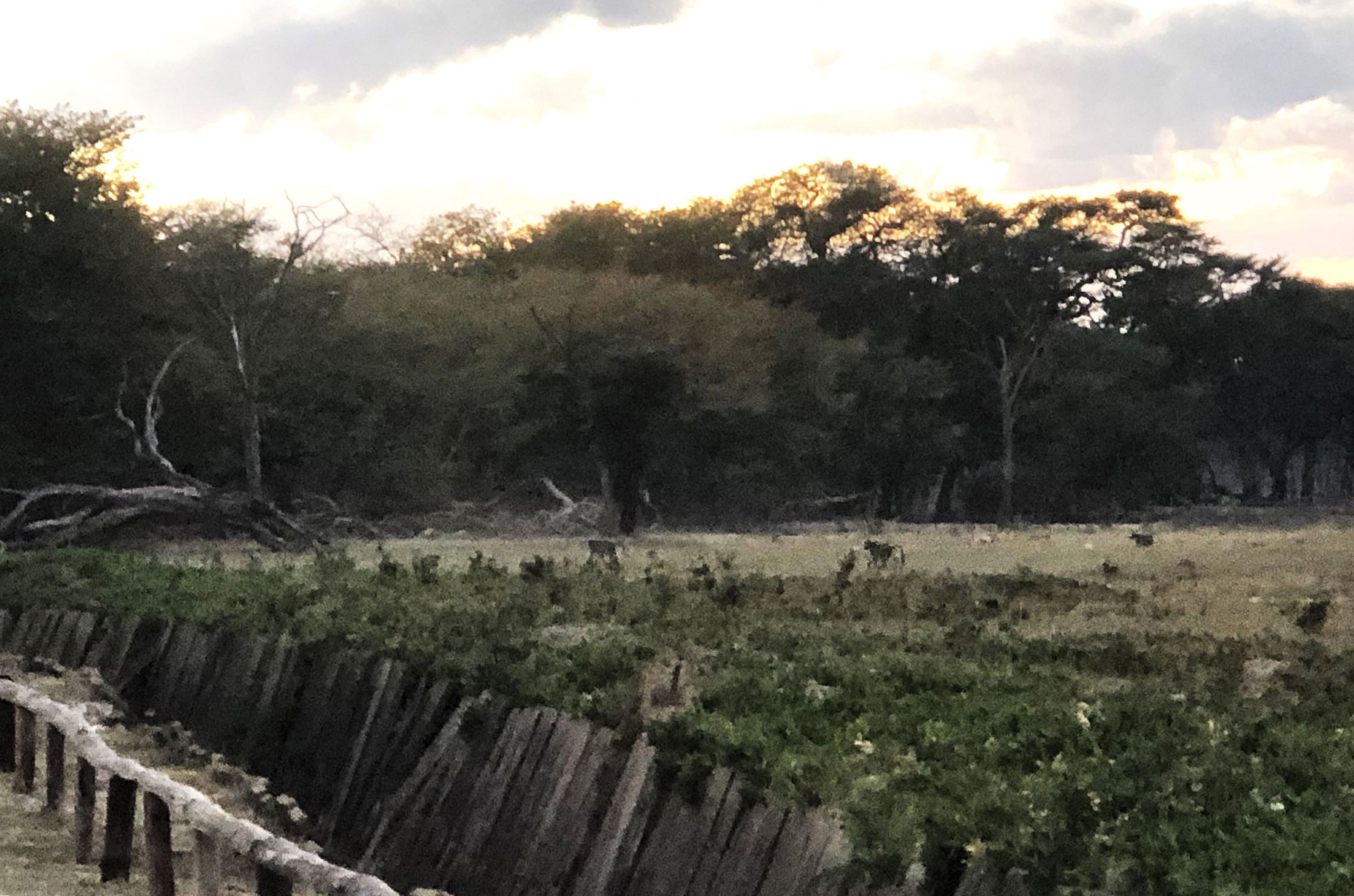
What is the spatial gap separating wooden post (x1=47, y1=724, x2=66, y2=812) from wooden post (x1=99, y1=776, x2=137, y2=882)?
1.23 m

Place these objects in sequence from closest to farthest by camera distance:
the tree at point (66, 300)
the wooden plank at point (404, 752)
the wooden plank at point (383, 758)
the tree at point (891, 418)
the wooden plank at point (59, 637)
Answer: the wooden plank at point (404, 752) → the wooden plank at point (383, 758) → the wooden plank at point (59, 637) → the tree at point (66, 300) → the tree at point (891, 418)

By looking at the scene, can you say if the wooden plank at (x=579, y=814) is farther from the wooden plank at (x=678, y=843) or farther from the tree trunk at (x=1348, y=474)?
the tree trunk at (x=1348, y=474)

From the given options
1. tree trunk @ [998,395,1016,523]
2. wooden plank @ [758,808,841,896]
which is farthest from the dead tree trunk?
wooden plank @ [758,808,841,896]

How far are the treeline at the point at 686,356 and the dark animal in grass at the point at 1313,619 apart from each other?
2097 centimetres

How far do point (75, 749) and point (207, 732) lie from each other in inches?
131

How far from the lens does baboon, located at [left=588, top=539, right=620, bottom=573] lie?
1862 cm

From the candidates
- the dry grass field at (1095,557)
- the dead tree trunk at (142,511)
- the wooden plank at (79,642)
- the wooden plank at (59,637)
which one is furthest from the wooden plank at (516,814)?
the dead tree trunk at (142,511)

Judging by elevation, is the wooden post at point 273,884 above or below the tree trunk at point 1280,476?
below

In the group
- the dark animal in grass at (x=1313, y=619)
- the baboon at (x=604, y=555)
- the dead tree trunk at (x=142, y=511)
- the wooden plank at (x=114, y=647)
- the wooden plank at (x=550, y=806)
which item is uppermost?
the dark animal in grass at (x=1313, y=619)

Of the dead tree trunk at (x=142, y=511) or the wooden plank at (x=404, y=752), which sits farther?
the dead tree trunk at (x=142, y=511)

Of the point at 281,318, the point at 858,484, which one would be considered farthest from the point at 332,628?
the point at 858,484

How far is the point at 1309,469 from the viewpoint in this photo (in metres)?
49.5

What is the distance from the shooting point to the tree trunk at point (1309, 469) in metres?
49.3

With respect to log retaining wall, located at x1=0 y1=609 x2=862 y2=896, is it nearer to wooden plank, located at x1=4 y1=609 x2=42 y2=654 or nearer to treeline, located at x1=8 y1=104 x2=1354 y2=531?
wooden plank, located at x1=4 y1=609 x2=42 y2=654
